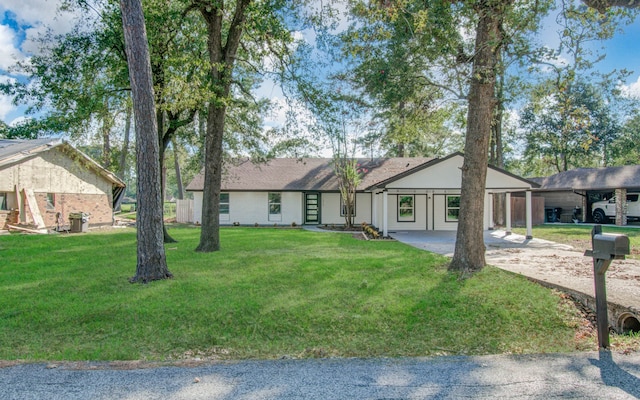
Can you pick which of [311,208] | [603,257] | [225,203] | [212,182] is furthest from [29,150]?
[603,257]

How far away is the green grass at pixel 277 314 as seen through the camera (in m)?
4.25

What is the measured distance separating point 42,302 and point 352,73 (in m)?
8.62

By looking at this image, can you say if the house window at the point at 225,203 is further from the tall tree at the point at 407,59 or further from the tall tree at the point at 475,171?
the tall tree at the point at 475,171

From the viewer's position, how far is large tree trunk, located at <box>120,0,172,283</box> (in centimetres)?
671

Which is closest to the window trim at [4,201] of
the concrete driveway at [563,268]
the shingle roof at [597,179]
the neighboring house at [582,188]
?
the concrete driveway at [563,268]

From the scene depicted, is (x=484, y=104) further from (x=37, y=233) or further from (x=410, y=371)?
(x=37, y=233)

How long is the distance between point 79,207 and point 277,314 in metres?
19.0

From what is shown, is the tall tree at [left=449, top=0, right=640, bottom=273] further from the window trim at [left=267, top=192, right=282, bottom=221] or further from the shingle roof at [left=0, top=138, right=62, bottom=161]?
the shingle roof at [left=0, top=138, right=62, bottom=161]

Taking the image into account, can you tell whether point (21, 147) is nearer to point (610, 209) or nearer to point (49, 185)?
point (49, 185)

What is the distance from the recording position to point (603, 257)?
4.05 m

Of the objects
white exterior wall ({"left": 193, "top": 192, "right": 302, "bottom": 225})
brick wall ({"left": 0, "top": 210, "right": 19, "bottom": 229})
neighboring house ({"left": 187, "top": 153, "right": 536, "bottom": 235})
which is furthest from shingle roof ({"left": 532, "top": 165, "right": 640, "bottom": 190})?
brick wall ({"left": 0, "top": 210, "right": 19, "bottom": 229})

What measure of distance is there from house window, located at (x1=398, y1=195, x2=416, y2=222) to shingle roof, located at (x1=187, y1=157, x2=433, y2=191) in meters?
2.24

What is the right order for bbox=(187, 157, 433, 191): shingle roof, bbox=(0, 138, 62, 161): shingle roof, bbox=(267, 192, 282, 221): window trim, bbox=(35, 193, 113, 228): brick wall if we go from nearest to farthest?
bbox=(0, 138, 62, 161): shingle roof
bbox=(35, 193, 113, 228): brick wall
bbox=(187, 157, 433, 191): shingle roof
bbox=(267, 192, 282, 221): window trim

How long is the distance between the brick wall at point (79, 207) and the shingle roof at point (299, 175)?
4.73m
